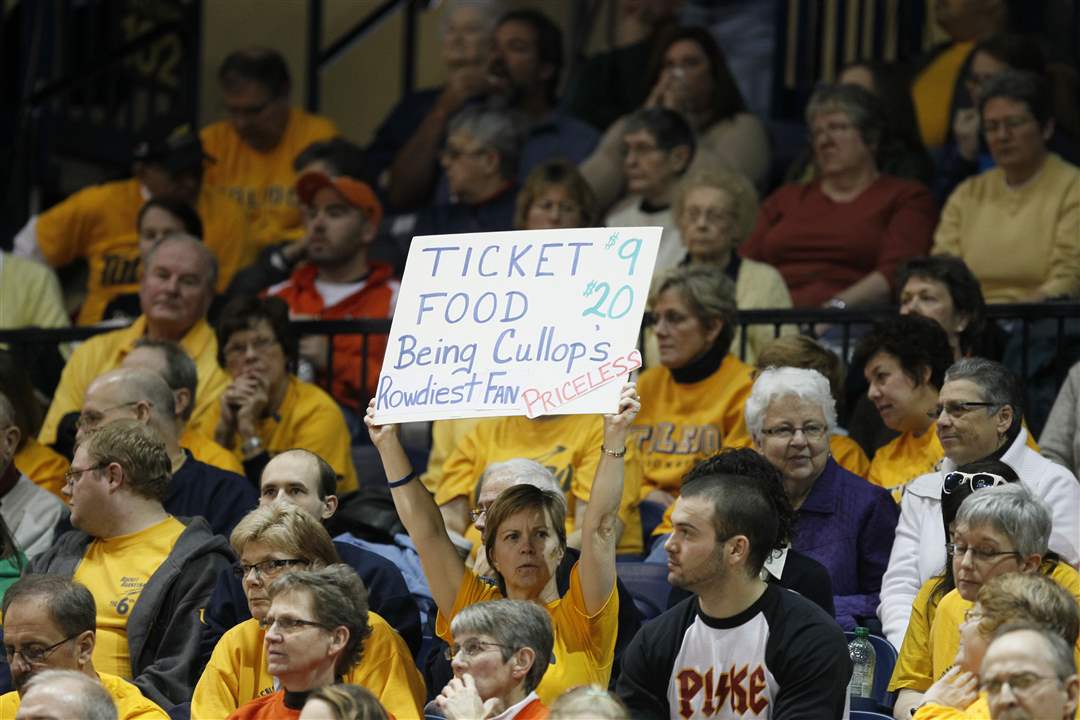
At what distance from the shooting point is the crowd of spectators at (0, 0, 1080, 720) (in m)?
6.08

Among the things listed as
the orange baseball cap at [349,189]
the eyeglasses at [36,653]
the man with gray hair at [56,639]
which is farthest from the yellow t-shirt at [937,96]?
the eyeglasses at [36,653]

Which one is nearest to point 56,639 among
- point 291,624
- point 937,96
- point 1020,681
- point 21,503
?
point 291,624

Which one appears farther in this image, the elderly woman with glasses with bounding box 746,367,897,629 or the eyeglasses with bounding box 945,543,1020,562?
the elderly woman with glasses with bounding box 746,367,897,629

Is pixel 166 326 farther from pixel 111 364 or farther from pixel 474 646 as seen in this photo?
pixel 474 646

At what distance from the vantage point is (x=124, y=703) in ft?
20.9

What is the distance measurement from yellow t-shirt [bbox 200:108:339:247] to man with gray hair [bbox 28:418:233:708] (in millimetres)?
3617

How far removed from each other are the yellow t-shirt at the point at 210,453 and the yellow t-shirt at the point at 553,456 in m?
0.77

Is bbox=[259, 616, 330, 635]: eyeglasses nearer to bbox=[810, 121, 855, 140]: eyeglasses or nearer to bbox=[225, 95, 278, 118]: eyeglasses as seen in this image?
bbox=[810, 121, 855, 140]: eyeglasses

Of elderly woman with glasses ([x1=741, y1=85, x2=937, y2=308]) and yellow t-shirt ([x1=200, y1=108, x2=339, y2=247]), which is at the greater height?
yellow t-shirt ([x1=200, y1=108, x2=339, y2=247])

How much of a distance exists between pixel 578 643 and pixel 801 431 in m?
1.32

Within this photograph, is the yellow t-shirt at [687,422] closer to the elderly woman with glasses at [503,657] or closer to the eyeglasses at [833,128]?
the eyeglasses at [833,128]

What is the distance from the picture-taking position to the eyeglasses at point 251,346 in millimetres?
8750

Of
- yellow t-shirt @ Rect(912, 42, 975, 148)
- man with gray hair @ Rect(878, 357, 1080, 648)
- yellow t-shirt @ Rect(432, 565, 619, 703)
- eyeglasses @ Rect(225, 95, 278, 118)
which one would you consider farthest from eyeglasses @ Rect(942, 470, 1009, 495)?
eyeglasses @ Rect(225, 95, 278, 118)

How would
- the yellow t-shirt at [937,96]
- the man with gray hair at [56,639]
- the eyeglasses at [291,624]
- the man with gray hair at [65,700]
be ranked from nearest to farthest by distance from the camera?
the man with gray hair at [65,700] → the eyeglasses at [291,624] → the man with gray hair at [56,639] → the yellow t-shirt at [937,96]
